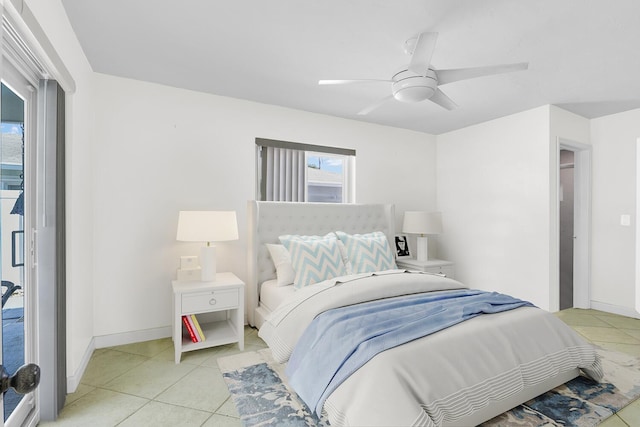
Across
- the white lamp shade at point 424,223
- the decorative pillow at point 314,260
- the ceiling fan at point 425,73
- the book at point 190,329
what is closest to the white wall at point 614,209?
the white lamp shade at point 424,223

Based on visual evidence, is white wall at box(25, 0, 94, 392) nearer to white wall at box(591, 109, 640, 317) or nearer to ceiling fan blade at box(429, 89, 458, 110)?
ceiling fan blade at box(429, 89, 458, 110)

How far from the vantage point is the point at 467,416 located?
5.43 ft

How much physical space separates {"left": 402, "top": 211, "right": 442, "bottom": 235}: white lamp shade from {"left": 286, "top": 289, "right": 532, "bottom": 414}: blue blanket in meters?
1.85

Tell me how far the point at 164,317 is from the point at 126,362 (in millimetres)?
557

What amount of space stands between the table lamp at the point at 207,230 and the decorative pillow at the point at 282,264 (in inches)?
19.2

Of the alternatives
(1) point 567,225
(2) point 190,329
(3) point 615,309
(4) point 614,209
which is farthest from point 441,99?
(1) point 567,225

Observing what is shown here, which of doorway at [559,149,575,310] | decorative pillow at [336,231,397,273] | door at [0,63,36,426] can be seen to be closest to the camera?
door at [0,63,36,426]

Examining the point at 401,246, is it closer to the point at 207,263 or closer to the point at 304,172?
the point at 304,172

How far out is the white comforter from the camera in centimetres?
150

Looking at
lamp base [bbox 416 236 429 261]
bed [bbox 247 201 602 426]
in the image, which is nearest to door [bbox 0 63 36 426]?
bed [bbox 247 201 602 426]

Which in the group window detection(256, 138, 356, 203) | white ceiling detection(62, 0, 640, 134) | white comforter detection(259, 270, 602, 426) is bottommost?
white comforter detection(259, 270, 602, 426)

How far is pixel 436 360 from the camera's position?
5.49ft

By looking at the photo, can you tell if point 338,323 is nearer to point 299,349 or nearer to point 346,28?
point 299,349

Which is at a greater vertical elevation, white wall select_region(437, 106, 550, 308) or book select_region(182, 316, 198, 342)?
white wall select_region(437, 106, 550, 308)
